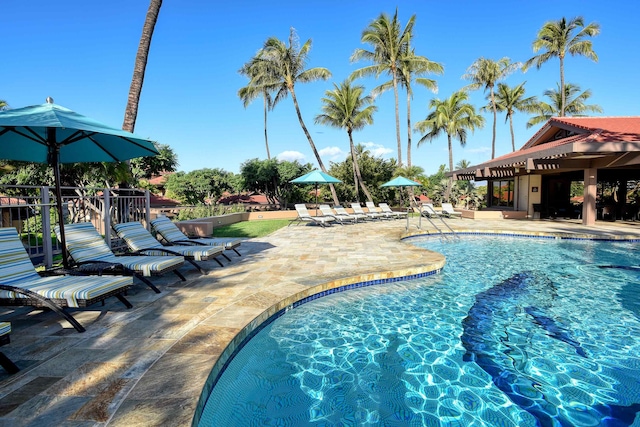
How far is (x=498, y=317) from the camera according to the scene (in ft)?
15.0

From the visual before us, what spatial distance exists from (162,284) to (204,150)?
36.6 m

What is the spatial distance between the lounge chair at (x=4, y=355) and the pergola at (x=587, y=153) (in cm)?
1422

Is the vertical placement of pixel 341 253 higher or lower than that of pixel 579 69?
lower

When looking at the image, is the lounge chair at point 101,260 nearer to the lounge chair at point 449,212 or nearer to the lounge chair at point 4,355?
the lounge chair at point 4,355

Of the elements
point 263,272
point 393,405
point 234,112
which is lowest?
point 393,405

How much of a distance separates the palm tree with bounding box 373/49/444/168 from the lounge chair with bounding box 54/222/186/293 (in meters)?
20.0

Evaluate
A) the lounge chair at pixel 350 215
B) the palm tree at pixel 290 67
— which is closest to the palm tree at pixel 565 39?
the palm tree at pixel 290 67

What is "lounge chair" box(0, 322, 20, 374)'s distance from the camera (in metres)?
2.32

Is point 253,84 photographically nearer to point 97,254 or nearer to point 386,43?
point 386,43

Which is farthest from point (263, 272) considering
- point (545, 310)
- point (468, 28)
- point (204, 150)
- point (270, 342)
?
point (204, 150)

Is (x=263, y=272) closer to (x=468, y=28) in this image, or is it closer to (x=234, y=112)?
(x=468, y=28)

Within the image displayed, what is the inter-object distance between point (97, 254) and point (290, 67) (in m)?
18.7

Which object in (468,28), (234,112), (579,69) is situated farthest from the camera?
(234,112)

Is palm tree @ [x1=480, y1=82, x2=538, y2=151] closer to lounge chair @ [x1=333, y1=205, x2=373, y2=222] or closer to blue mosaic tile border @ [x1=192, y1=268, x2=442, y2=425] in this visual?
lounge chair @ [x1=333, y1=205, x2=373, y2=222]
